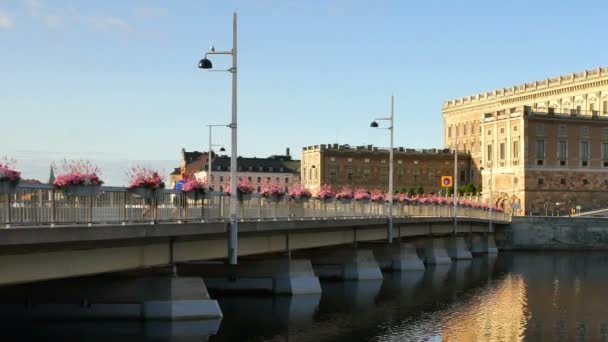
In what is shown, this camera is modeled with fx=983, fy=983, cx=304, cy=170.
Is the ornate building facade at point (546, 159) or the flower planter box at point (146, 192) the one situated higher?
the ornate building facade at point (546, 159)

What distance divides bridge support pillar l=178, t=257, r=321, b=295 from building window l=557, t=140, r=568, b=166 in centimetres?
9708

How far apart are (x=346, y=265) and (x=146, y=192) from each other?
2991 cm

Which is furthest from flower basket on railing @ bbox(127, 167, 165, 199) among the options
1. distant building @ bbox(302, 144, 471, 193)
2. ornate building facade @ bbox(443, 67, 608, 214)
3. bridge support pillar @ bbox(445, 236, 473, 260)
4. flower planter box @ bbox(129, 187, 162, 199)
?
distant building @ bbox(302, 144, 471, 193)

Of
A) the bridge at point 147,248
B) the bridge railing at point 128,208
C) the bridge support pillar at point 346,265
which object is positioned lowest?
the bridge support pillar at point 346,265

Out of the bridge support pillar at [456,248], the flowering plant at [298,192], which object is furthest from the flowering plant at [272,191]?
the bridge support pillar at [456,248]

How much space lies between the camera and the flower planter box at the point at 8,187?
25.9 metres

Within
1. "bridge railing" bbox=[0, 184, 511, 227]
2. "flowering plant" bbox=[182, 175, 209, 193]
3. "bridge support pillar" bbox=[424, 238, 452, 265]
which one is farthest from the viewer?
"bridge support pillar" bbox=[424, 238, 452, 265]

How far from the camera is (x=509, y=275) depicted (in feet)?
237

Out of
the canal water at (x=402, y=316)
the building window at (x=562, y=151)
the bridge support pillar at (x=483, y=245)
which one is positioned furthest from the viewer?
the building window at (x=562, y=151)

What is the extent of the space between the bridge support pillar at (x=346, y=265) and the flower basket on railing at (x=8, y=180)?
122ft

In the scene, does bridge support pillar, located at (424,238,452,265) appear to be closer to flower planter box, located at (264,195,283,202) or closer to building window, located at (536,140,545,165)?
flower planter box, located at (264,195,283,202)

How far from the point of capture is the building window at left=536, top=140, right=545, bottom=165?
456 feet

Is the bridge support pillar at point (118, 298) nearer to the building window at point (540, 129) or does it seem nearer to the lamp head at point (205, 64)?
the lamp head at point (205, 64)

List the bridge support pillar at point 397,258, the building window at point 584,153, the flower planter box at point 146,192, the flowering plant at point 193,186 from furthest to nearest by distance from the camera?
the building window at point 584,153
the bridge support pillar at point 397,258
the flowering plant at point 193,186
the flower planter box at point 146,192
